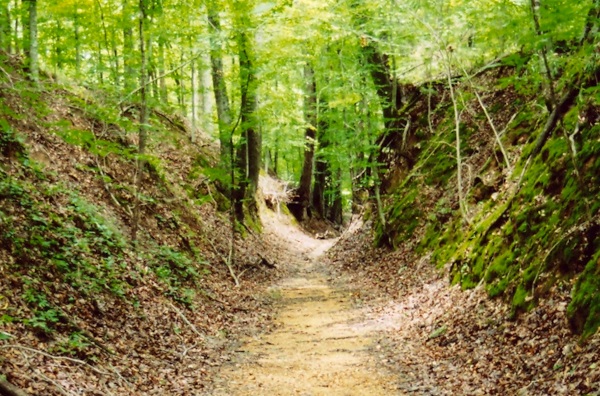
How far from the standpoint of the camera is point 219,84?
1362 centimetres

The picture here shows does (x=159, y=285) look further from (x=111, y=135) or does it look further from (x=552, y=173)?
(x=552, y=173)

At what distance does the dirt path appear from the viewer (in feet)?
19.8

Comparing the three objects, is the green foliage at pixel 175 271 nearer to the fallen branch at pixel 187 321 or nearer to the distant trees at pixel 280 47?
the fallen branch at pixel 187 321

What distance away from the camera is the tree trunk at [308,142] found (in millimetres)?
22797

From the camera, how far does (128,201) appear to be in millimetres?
10930

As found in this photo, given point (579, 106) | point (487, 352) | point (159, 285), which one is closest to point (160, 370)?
point (159, 285)

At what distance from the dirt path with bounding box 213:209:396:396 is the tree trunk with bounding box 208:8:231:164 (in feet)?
15.3

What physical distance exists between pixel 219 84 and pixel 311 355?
902 cm

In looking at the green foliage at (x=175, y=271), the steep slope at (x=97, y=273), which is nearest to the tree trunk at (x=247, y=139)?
the steep slope at (x=97, y=273)

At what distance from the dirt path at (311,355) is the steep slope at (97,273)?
0.52 meters

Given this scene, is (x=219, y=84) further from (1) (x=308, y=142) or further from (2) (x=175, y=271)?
(1) (x=308, y=142)

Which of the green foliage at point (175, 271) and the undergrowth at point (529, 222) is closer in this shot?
the undergrowth at point (529, 222)

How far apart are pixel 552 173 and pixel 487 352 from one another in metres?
3.25

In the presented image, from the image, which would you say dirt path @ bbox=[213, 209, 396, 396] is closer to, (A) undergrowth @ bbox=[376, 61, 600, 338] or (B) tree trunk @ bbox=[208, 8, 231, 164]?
(A) undergrowth @ bbox=[376, 61, 600, 338]
